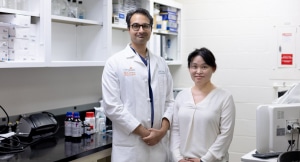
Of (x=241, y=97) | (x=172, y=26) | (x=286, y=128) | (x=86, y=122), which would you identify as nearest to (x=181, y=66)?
(x=172, y=26)

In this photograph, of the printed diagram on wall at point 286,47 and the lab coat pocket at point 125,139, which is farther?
the printed diagram on wall at point 286,47

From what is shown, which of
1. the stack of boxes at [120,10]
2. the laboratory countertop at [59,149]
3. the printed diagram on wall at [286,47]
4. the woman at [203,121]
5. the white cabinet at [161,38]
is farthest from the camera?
the printed diagram on wall at [286,47]

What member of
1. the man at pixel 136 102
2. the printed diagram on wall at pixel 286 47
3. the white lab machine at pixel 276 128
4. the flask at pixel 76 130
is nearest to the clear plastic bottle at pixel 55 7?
the man at pixel 136 102

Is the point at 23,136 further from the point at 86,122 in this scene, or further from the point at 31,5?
the point at 31,5

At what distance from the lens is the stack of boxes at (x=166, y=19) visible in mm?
3803

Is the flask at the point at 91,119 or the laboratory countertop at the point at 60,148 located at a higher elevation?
the flask at the point at 91,119

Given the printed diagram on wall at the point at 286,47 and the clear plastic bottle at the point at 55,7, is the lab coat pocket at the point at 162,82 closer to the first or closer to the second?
the clear plastic bottle at the point at 55,7

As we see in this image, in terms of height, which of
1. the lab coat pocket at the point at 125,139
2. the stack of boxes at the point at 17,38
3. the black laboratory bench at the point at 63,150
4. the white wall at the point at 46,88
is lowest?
the black laboratory bench at the point at 63,150

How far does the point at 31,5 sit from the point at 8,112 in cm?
79

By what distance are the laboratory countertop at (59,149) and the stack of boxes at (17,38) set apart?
60cm

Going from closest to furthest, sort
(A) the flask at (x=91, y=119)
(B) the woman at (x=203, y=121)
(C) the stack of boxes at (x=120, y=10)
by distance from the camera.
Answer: (B) the woman at (x=203, y=121), (A) the flask at (x=91, y=119), (C) the stack of boxes at (x=120, y=10)

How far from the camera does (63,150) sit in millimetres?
2369

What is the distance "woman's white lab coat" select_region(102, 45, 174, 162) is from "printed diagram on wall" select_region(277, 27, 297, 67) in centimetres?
170

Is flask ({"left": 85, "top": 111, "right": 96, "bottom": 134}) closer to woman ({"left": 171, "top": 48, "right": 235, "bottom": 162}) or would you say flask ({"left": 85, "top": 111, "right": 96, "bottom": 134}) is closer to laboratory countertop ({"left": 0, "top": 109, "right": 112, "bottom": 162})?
laboratory countertop ({"left": 0, "top": 109, "right": 112, "bottom": 162})
